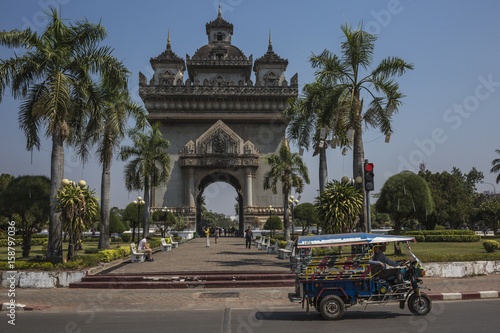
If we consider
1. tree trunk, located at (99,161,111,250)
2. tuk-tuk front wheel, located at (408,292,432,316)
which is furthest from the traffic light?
tree trunk, located at (99,161,111,250)

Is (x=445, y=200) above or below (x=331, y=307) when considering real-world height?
above

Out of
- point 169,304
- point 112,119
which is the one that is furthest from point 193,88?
point 169,304

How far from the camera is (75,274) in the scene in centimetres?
1402

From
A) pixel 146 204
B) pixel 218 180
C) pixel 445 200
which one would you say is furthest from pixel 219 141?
pixel 445 200

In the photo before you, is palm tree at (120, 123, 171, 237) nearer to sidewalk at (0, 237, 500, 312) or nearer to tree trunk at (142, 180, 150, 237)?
tree trunk at (142, 180, 150, 237)

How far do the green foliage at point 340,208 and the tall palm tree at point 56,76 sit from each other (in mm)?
9499

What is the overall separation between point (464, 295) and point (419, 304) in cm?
321

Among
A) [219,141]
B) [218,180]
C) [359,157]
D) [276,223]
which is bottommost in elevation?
[276,223]

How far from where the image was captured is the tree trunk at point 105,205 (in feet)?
73.3

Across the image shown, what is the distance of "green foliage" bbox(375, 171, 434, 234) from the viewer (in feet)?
115

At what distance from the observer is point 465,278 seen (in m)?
14.8

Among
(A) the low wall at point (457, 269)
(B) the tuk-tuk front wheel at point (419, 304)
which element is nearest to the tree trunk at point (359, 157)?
(A) the low wall at point (457, 269)

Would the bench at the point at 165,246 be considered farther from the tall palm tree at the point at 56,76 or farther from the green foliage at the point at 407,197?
the green foliage at the point at 407,197

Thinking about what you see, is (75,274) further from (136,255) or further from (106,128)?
(106,128)
